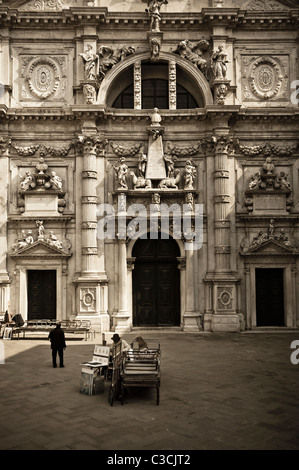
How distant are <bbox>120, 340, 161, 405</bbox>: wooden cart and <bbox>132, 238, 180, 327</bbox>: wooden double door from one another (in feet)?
31.9

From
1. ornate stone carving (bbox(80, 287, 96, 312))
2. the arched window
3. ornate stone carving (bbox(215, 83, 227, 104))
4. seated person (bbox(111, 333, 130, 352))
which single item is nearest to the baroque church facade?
ornate stone carving (bbox(80, 287, 96, 312))

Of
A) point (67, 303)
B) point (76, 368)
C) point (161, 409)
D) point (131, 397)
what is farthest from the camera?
point (67, 303)

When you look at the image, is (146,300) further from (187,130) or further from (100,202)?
(187,130)

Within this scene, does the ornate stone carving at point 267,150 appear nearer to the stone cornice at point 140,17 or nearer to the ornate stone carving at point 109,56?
the stone cornice at point 140,17

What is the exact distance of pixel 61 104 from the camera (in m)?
21.6

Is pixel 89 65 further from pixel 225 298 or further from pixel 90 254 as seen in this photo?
pixel 225 298

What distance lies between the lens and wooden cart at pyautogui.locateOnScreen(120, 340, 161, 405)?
9.68 meters

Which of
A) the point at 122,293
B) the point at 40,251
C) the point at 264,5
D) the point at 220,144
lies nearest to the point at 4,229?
the point at 40,251

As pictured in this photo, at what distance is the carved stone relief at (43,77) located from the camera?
21.7 m

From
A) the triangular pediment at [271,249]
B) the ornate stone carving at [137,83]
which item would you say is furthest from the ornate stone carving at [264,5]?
the triangular pediment at [271,249]

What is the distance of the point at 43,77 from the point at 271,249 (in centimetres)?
1471

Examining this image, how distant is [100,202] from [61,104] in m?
5.54

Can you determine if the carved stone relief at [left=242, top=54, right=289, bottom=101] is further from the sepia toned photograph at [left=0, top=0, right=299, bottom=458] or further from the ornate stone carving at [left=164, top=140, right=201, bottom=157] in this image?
the ornate stone carving at [left=164, top=140, right=201, bottom=157]

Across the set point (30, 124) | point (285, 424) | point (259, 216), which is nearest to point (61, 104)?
point (30, 124)
